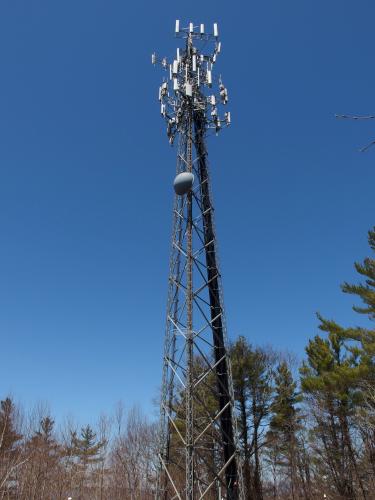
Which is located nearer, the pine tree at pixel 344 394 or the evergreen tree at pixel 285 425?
the pine tree at pixel 344 394

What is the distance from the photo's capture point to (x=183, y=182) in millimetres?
14117

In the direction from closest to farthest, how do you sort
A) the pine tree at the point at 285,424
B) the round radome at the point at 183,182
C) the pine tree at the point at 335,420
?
1. the round radome at the point at 183,182
2. the pine tree at the point at 335,420
3. the pine tree at the point at 285,424

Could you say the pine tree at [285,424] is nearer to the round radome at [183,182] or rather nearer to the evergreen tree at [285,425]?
the evergreen tree at [285,425]

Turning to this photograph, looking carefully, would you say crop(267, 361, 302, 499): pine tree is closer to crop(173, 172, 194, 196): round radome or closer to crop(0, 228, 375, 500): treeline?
crop(0, 228, 375, 500): treeline

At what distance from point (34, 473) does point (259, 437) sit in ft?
41.2

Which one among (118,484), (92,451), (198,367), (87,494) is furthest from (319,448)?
(92,451)

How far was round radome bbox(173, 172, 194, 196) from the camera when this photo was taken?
14109 mm

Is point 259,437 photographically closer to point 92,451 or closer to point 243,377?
point 243,377

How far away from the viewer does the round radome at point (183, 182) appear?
14.1 meters

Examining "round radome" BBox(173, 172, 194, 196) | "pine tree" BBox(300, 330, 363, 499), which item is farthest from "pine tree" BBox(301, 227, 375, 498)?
"round radome" BBox(173, 172, 194, 196)

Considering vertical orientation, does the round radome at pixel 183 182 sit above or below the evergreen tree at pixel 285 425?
above

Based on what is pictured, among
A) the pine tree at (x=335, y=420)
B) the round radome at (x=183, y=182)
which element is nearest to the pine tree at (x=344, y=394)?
the pine tree at (x=335, y=420)

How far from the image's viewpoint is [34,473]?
22000 mm

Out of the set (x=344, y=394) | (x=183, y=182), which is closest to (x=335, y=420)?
(x=344, y=394)
